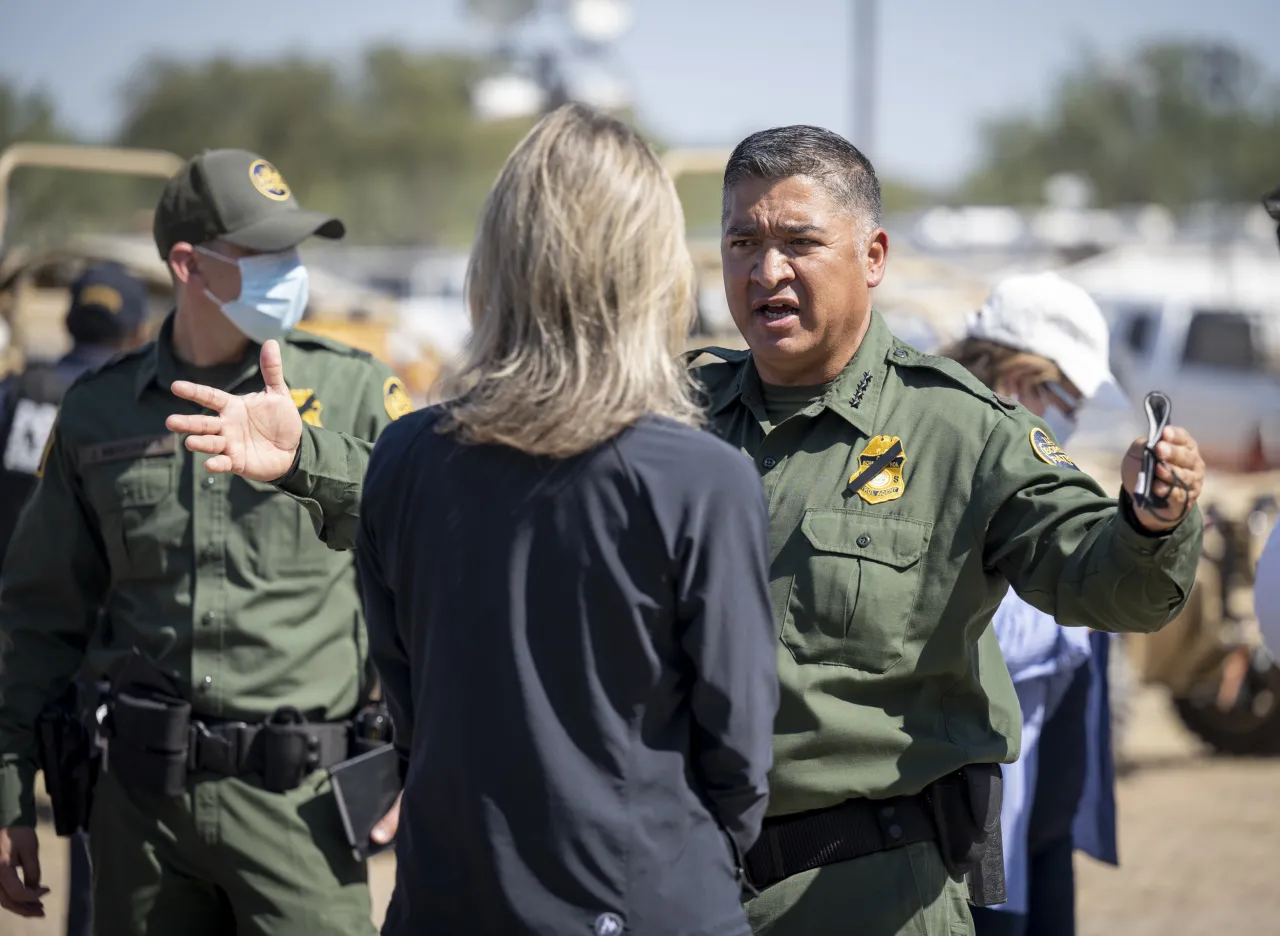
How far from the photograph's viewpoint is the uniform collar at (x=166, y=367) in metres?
3.44

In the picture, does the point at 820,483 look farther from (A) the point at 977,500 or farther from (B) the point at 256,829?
(B) the point at 256,829

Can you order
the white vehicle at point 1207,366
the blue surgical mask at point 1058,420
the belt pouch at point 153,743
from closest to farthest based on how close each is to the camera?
the belt pouch at point 153,743 → the blue surgical mask at point 1058,420 → the white vehicle at point 1207,366

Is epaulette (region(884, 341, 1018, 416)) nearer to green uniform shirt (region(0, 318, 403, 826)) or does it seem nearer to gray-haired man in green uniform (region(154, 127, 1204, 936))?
gray-haired man in green uniform (region(154, 127, 1204, 936))

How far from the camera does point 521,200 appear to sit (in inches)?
A: 81.3

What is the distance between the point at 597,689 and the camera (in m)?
2.02

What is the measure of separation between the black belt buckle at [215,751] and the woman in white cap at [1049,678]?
5.53 feet

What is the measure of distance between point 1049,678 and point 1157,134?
6655cm

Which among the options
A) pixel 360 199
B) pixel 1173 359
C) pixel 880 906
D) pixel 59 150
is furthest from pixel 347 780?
pixel 360 199

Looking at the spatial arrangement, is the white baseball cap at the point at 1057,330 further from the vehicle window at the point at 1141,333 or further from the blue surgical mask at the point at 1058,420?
the vehicle window at the point at 1141,333

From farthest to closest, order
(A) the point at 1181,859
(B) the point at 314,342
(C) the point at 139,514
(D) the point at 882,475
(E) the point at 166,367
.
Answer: (A) the point at 1181,859, (B) the point at 314,342, (E) the point at 166,367, (C) the point at 139,514, (D) the point at 882,475

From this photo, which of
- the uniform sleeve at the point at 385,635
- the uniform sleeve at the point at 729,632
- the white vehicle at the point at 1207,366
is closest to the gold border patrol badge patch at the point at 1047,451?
the uniform sleeve at the point at 729,632

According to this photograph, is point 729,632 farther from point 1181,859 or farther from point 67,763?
point 1181,859

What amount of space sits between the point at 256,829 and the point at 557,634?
4.90 feet

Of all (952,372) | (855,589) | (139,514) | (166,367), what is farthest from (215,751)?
(952,372)
